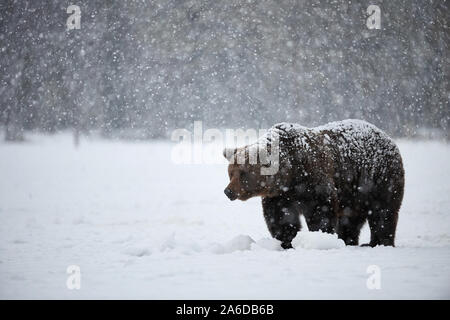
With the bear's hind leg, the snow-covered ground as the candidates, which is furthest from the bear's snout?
the bear's hind leg

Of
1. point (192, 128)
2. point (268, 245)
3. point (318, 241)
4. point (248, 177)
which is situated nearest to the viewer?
point (318, 241)

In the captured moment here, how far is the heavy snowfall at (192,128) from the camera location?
4477mm

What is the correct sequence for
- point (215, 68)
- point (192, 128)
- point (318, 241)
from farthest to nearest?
point (215, 68), point (192, 128), point (318, 241)

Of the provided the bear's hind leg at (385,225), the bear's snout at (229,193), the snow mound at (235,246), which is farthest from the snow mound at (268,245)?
the bear's hind leg at (385,225)

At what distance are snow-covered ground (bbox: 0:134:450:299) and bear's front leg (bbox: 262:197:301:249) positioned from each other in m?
0.19

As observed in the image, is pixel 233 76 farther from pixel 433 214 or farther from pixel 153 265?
pixel 153 265

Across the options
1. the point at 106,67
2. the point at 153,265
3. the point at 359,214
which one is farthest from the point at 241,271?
the point at 106,67

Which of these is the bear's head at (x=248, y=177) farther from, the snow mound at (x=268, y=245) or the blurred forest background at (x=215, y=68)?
the blurred forest background at (x=215, y=68)

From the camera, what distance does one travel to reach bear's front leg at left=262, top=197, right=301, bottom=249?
5754 mm

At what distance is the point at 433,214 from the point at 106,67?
28365mm

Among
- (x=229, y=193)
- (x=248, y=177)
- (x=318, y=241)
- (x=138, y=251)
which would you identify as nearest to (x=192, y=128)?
(x=138, y=251)

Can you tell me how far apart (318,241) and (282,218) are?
64cm

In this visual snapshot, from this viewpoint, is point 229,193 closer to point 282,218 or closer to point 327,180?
point 282,218

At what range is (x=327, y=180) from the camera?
18.5 ft
